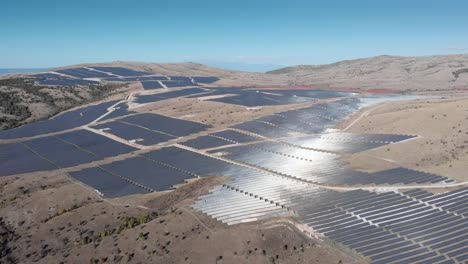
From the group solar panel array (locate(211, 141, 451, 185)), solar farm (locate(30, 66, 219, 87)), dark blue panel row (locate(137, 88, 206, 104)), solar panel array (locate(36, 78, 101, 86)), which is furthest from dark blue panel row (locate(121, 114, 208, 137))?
solar panel array (locate(36, 78, 101, 86))

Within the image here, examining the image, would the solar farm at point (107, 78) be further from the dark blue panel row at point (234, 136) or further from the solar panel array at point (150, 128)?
the dark blue panel row at point (234, 136)

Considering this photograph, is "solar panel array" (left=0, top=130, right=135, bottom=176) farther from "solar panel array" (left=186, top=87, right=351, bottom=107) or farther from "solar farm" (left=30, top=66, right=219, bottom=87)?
"solar farm" (left=30, top=66, right=219, bottom=87)

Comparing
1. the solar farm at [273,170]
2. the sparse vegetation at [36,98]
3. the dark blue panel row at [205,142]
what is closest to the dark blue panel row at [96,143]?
the solar farm at [273,170]

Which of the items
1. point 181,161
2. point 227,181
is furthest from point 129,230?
point 181,161

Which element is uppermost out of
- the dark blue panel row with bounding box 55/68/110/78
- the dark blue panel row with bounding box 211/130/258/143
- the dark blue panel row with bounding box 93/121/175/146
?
the dark blue panel row with bounding box 55/68/110/78

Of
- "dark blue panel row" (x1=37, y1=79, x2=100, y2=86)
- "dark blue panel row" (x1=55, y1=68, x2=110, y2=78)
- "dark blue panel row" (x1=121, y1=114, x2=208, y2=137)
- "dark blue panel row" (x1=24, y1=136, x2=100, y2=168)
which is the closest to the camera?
"dark blue panel row" (x1=24, y1=136, x2=100, y2=168)

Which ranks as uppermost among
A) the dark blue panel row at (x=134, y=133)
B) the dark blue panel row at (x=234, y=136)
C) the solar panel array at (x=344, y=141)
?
the solar panel array at (x=344, y=141)

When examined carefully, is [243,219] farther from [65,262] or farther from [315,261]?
[65,262]

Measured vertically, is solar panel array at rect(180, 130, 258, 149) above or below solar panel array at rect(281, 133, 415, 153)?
below
